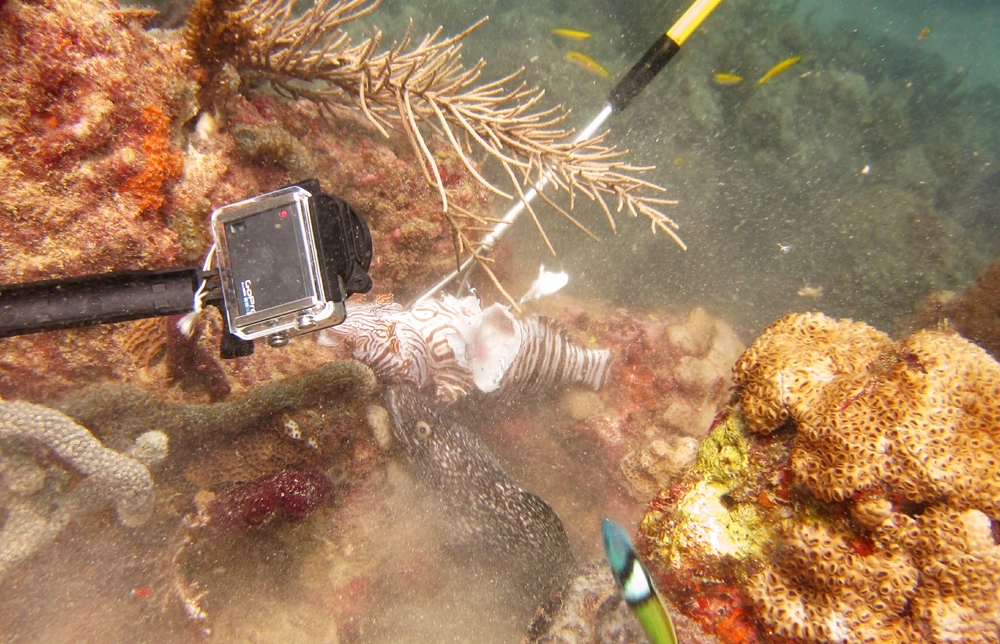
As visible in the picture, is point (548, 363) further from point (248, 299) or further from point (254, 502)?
point (248, 299)

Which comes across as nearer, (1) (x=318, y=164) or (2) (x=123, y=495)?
(2) (x=123, y=495)

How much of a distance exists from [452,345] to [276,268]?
195cm

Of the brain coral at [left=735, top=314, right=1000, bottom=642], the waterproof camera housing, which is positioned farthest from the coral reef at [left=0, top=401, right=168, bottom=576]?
the brain coral at [left=735, top=314, right=1000, bottom=642]

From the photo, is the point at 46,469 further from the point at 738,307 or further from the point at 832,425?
the point at 738,307

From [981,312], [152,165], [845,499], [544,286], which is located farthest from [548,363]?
[981,312]

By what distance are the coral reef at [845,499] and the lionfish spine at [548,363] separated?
69.6 inches

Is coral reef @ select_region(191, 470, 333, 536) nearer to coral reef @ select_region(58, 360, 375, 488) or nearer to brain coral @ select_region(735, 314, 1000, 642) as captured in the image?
coral reef @ select_region(58, 360, 375, 488)

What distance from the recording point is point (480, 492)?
3137 millimetres

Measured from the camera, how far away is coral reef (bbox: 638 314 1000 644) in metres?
1.89

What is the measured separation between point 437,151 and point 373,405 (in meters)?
2.12

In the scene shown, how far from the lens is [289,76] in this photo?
321 centimetres

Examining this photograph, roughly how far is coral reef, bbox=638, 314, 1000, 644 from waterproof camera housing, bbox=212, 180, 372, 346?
6.54ft

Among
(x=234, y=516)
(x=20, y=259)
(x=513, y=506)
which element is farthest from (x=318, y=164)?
(x=513, y=506)

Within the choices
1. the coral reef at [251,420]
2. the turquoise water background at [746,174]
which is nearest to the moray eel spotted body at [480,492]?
the coral reef at [251,420]
